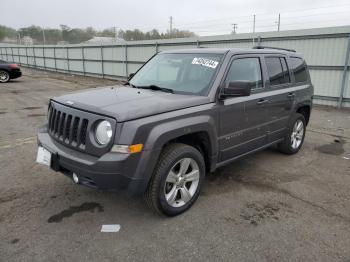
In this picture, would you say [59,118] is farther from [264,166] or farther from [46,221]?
[264,166]

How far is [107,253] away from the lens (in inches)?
112

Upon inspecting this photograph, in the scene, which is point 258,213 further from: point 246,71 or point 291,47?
point 291,47

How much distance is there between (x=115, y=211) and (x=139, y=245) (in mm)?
722

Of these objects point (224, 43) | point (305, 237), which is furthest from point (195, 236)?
point (224, 43)

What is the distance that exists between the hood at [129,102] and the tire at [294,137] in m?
2.44

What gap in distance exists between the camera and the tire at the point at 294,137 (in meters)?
5.39

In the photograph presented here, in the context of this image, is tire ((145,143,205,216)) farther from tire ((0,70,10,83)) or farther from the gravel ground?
tire ((0,70,10,83))

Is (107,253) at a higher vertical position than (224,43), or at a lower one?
lower

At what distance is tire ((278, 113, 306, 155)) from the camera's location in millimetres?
5387

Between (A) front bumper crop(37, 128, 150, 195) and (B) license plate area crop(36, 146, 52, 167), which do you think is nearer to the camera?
(A) front bumper crop(37, 128, 150, 195)

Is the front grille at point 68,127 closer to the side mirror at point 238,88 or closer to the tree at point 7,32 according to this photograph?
the side mirror at point 238,88

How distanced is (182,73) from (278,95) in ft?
5.33

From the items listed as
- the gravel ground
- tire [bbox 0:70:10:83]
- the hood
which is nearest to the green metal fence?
tire [bbox 0:70:10:83]

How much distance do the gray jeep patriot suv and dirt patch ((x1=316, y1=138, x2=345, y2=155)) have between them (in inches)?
62.0
